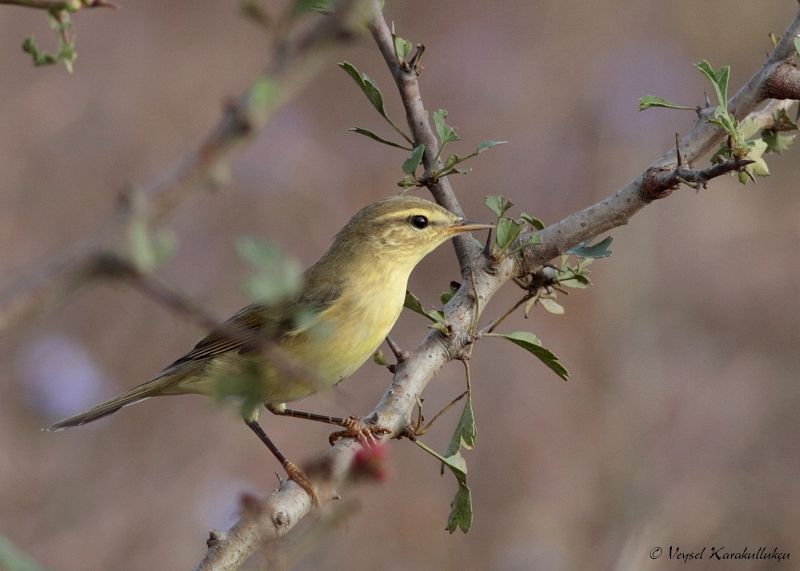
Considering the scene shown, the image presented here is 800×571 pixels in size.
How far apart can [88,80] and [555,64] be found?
4708 millimetres

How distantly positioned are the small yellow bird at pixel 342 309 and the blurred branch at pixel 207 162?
9.36ft

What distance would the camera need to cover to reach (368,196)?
8547mm

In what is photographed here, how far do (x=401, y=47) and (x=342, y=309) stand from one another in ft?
4.19

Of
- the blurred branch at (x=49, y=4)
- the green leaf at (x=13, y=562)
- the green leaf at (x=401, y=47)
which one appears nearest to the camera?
the green leaf at (x=13, y=562)

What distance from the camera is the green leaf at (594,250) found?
3035 millimetres

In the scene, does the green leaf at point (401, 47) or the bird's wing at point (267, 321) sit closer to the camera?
the green leaf at point (401, 47)

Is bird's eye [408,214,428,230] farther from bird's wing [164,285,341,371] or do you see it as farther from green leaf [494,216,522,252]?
green leaf [494,216,522,252]

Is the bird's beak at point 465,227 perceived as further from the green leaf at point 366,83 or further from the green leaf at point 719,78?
the green leaf at point 719,78

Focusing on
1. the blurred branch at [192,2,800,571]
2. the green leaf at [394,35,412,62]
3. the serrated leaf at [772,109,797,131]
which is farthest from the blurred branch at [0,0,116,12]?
the serrated leaf at [772,109,797,131]

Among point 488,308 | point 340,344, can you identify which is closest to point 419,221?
point 340,344

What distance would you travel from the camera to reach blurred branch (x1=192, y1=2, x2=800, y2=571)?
2695mm

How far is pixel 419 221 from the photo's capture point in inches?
166

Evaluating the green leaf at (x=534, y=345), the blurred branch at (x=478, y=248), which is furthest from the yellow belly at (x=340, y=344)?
the green leaf at (x=534, y=345)

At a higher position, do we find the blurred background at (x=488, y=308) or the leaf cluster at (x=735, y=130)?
the leaf cluster at (x=735, y=130)
